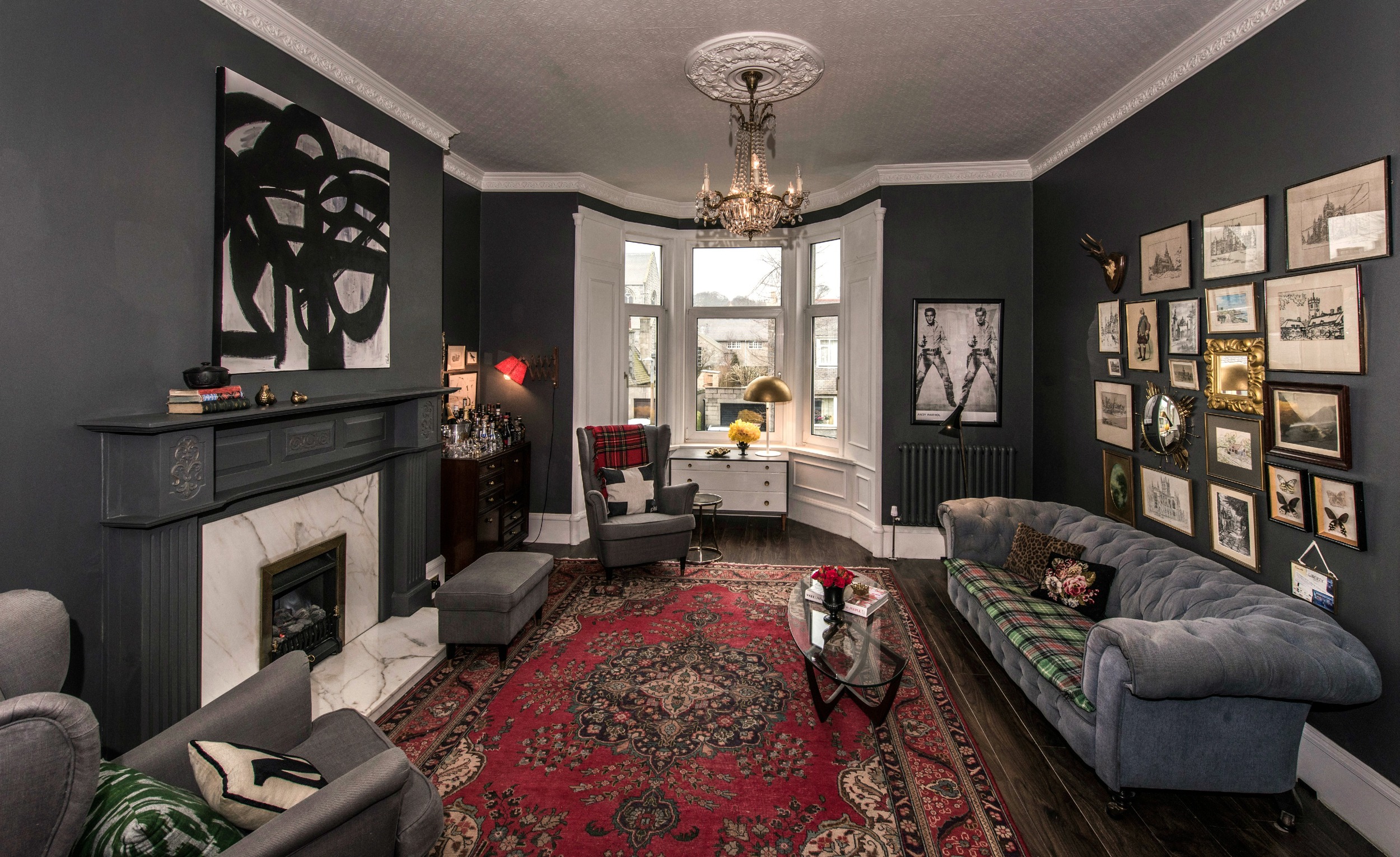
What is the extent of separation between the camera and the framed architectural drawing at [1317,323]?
2430 millimetres

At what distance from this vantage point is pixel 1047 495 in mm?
5102

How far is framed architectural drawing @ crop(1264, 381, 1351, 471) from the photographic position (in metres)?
2.47

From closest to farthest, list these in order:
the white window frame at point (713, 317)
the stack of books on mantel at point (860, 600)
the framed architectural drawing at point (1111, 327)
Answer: the stack of books on mantel at point (860, 600)
the framed architectural drawing at point (1111, 327)
the white window frame at point (713, 317)

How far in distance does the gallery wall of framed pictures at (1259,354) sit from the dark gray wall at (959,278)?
147 centimetres

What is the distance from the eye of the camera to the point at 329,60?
346cm

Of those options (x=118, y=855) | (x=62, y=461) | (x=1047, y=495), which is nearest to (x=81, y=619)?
(x=62, y=461)

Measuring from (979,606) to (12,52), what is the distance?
15.0ft

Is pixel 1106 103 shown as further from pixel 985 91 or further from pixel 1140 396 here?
pixel 1140 396

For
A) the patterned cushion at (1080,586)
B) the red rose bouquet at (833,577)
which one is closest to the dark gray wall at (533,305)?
the red rose bouquet at (833,577)

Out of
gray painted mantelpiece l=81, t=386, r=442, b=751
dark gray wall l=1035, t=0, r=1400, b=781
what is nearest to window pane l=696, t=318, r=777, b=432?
dark gray wall l=1035, t=0, r=1400, b=781

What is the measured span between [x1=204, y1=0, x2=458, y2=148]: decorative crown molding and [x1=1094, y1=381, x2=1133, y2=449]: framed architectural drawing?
4721 mm

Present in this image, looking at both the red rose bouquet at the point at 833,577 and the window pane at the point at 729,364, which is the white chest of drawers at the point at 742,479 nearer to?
the window pane at the point at 729,364

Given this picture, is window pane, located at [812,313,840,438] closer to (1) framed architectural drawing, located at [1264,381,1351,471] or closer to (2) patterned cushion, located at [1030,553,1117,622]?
(2) patterned cushion, located at [1030,553,1117,622]

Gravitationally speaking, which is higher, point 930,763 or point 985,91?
point 985,91
